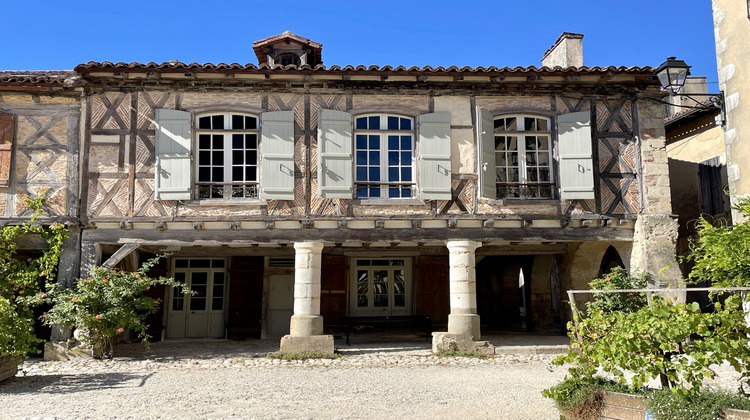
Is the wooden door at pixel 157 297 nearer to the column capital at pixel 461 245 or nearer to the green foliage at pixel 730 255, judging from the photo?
the column capital at pixel 461 245

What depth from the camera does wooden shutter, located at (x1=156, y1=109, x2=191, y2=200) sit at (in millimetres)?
9484

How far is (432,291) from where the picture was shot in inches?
516

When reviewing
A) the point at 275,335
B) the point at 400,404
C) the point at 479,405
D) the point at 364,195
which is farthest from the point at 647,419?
the point at 275,335

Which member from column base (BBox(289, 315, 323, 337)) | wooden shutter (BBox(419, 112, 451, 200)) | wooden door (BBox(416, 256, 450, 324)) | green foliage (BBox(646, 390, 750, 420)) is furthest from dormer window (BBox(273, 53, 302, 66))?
green foliage (BBox(646, 390, 750, 420))

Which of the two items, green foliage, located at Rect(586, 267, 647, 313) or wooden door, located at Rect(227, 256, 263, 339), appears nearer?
green foliage, located at Rect(586, 267, 647, 313)

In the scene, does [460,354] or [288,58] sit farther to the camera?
[288,58]

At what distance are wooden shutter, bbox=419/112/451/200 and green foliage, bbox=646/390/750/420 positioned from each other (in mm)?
5786

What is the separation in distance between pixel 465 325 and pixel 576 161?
326 centimetres

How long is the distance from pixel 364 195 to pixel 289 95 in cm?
206

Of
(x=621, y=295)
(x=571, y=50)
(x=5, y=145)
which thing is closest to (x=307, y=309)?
(x=621, y=295)

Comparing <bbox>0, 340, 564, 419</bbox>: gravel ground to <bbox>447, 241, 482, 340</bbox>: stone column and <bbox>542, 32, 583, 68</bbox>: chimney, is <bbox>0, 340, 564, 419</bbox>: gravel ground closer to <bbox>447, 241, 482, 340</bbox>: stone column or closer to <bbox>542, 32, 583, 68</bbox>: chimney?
<bbox>447, 241, 482, 340</bbox>: stone column

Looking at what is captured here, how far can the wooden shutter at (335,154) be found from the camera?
9.60 meters

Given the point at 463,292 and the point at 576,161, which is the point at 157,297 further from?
the point at 576,161

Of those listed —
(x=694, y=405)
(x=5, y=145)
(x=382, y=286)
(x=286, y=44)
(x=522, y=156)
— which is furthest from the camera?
(x=382, y=286)
